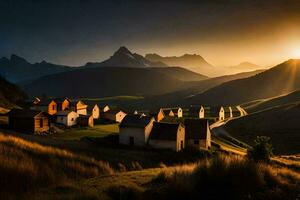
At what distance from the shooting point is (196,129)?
68250 mm

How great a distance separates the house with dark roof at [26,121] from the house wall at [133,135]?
17940 mm

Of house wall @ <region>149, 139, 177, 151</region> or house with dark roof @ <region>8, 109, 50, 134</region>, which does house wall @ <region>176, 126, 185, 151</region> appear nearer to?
house wall @ <region>149, 139, 177, 151</region>

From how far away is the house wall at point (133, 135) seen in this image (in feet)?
199

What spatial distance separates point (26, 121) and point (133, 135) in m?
23.5

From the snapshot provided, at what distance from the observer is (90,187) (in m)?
11.1

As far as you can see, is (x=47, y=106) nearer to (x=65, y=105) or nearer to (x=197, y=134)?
(x=65, y=105)

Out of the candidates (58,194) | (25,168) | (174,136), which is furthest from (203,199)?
(174,136)

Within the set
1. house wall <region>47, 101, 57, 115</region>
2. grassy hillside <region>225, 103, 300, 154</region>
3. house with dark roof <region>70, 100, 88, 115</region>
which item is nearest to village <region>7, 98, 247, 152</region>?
house wall <region>47, 101, 57, 115</region>

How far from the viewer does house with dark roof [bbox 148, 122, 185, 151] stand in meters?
58.6

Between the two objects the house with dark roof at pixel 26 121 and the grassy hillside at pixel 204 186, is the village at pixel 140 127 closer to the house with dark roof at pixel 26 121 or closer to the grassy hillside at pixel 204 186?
the house with dark roof at pixel 26 121

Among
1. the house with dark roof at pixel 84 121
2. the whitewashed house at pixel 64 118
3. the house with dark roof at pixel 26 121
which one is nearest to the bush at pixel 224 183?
the house with dark roof at pixel 26 121

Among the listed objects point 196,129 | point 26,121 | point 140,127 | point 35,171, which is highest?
point 35,171

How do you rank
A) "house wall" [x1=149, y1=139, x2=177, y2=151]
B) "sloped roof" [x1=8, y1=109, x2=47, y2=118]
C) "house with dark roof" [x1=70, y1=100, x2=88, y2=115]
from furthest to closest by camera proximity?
1. "house with dark roof" [x1=70, y1=100, x2=88, y2=115]
2. "sloped roof" [x1=8, y1=109, x2=47, y2=118]
3. "house wall" [x1=149, y1=139, x2=177, y2=151]

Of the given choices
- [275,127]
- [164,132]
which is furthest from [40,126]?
[275,127]
